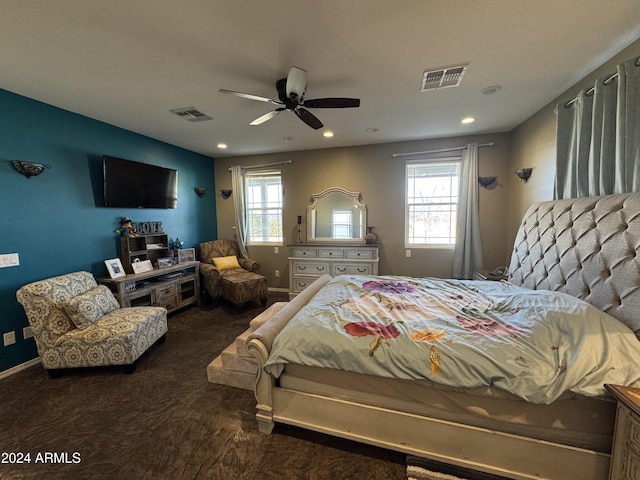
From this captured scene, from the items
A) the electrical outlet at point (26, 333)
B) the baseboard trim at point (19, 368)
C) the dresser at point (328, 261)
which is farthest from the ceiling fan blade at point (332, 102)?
the baseboard trim at point (19, 368)

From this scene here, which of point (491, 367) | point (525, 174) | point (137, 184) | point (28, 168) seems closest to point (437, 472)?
point (491, 367)

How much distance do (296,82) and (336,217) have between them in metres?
2.76

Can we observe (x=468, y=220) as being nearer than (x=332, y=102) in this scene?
No

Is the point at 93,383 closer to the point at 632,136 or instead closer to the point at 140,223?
the point at 140,223

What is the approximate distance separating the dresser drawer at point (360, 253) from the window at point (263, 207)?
1.52 m

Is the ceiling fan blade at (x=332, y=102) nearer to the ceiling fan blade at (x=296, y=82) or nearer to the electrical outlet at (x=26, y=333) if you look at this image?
the ceiling fan blade at (x=296, y=82)

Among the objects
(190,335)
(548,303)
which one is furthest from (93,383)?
(548,303)

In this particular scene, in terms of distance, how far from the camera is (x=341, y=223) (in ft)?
14.6

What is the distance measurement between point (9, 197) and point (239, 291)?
2.54 metres

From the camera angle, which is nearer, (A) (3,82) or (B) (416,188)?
(A) (3,82)

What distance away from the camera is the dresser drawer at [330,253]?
413 centimetres

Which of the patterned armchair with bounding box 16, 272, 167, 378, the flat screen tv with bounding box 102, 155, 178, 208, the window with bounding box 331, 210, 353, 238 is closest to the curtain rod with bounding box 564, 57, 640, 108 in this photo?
the window with bounding box 331, 210, 353, 238

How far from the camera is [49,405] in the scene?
1.91 m

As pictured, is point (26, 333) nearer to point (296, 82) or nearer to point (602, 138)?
point (296, 82)
